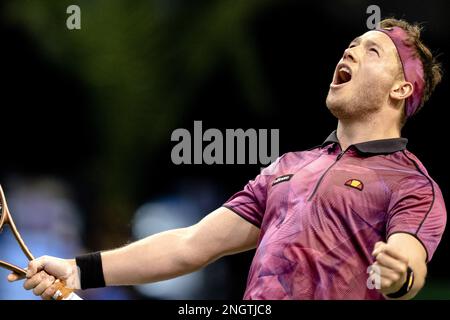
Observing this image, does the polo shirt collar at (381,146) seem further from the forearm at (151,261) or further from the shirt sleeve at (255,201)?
the forearm at (151,261)

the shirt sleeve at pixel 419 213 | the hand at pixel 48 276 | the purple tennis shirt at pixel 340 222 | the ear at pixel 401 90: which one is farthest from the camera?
the ear at pixel 401 90

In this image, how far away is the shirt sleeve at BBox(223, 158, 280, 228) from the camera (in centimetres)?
365

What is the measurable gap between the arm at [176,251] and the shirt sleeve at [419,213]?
27.7 inches

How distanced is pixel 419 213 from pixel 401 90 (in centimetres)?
74

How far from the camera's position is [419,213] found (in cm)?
315

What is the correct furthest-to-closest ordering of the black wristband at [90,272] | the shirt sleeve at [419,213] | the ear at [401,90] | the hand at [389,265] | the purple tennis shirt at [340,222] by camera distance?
1. the ear at [401,90]
2. the black wristband at [90,272]
3. the purple tennis shirt at [340,222]
4. the shirt sleeve at [419,213]
5. the hand at [389,265]

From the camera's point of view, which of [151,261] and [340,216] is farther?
[151,261]

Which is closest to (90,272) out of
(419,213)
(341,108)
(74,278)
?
(74,278)

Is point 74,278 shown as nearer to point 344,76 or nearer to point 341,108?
point 341,108

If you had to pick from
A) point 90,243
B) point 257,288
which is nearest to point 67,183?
point 90,243

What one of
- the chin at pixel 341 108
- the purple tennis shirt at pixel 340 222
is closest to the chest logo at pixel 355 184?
the purple tennis shirt at pixel 340 222

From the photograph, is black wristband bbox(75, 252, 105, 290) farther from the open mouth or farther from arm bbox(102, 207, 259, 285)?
the open mouth

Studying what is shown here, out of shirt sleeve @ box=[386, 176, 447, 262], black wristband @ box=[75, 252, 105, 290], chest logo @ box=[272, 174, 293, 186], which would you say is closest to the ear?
shirt sleeve @ box=[386, 176, 447, 262]

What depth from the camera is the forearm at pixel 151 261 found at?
3609 mm
